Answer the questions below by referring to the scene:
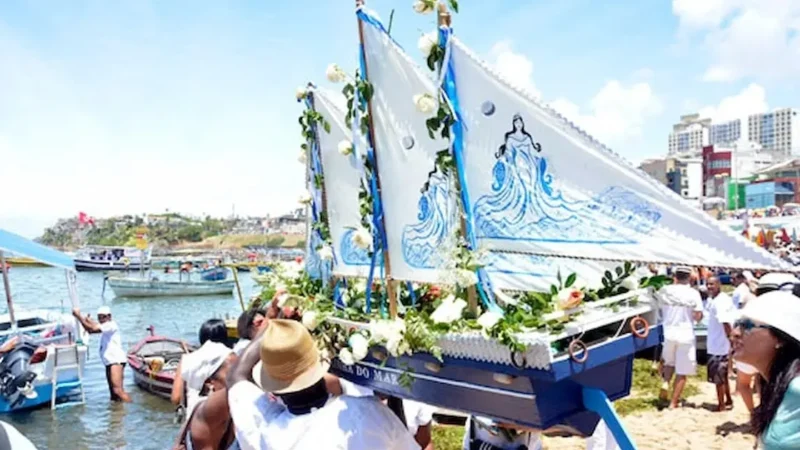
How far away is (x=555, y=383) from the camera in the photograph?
3271mm

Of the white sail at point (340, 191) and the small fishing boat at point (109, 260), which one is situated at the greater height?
the white sail at point (340, 191)

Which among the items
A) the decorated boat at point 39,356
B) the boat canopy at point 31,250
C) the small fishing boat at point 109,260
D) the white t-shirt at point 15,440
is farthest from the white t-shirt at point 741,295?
the small fishing boat at point 109,260

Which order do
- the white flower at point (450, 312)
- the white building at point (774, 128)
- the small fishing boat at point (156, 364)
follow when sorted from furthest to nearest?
the white building at point (774, 128) → the small fishing boat at point (156, 364) → the white flower at point (450, 312)

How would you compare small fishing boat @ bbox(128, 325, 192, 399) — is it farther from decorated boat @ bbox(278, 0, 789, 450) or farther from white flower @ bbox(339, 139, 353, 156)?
decorated boat @ bbox(278, 0, 789, 450)

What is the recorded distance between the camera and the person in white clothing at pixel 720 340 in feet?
30.1

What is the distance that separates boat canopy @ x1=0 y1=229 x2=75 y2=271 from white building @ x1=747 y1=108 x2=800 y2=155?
621ft

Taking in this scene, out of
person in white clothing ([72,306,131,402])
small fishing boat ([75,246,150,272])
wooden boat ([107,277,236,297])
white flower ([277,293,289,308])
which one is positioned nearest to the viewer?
white flower ([277,293,289,308])

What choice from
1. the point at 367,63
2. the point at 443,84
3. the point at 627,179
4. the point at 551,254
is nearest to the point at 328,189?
the point at 367,63

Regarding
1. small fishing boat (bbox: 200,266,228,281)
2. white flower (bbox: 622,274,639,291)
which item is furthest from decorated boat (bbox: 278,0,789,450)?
small fishing boat (bbox: 200,266,228,281)

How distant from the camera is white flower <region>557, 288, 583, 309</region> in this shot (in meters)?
3.33

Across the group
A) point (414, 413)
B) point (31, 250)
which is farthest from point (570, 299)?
→ point (31, 250)

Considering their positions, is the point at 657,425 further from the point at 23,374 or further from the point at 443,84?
the point at 23,374

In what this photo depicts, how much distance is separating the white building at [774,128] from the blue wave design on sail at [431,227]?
194m

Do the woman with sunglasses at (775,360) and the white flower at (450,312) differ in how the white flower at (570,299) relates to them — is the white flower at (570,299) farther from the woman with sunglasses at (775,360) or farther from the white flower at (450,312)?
the woman with sunglasses at (775,360)
